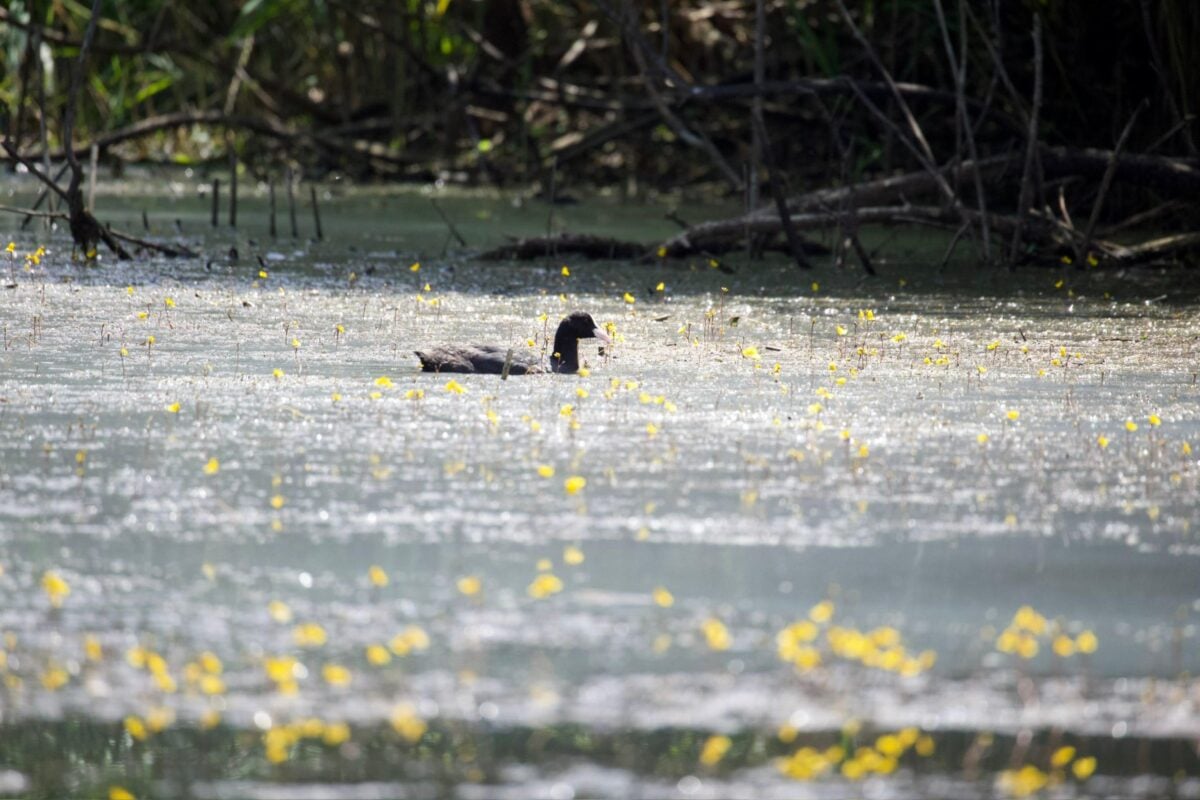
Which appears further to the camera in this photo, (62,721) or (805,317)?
(805,317)

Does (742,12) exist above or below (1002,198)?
above

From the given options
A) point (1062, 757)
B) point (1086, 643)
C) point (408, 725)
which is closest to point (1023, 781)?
point (1062, 757)

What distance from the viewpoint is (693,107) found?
47.5 feet

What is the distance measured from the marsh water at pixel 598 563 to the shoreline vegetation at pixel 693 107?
2498mm

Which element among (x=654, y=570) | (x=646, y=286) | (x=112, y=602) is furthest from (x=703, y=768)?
(x=646, y=286)

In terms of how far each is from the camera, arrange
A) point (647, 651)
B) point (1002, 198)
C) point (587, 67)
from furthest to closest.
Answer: point (587, 67) → point (1002, 198) → point (647, 651)

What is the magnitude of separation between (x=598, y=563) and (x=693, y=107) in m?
10.7

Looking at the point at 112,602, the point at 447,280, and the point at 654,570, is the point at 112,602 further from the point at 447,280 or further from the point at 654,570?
the point at 447,280

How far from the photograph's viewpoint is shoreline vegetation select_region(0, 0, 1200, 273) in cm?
990

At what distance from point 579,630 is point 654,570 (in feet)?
1.43

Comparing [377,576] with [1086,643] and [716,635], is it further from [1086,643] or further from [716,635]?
[1086,643]

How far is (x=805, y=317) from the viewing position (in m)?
8.06

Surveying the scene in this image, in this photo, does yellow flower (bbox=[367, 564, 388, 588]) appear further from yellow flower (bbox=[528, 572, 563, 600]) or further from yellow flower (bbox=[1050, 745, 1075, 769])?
yellow flower (bbox=[1050, 745, 1075, 769])

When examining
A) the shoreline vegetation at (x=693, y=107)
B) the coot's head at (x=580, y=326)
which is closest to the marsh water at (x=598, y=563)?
the coot's head at (x=580, y=326)
